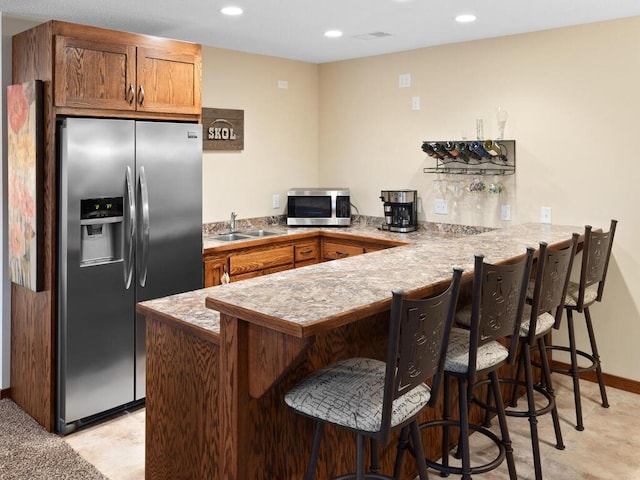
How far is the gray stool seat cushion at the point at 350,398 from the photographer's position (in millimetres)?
1783

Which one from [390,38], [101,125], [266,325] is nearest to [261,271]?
[101,125]

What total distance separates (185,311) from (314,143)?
11.4 ft

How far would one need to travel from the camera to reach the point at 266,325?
68.1 inches

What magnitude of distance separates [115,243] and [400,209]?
7.41 feet

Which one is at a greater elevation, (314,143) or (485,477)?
(314,143)

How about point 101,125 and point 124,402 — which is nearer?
point 101,125

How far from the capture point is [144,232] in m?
3.42

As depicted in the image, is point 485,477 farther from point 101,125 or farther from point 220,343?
point 101,125

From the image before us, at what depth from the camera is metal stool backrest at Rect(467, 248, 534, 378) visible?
2.16 m

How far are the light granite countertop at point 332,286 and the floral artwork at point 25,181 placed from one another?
3.90 feet

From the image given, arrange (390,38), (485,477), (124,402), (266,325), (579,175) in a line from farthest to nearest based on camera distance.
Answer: (390,38), (579,175), (124,402), (485,477), (266,325)

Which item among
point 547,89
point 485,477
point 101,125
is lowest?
point 485,477

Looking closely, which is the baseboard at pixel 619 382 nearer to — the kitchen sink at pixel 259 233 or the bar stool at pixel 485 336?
the bar stool at pixel 485 336

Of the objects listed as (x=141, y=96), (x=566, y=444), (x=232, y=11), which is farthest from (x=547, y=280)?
(x=141, y=96)
